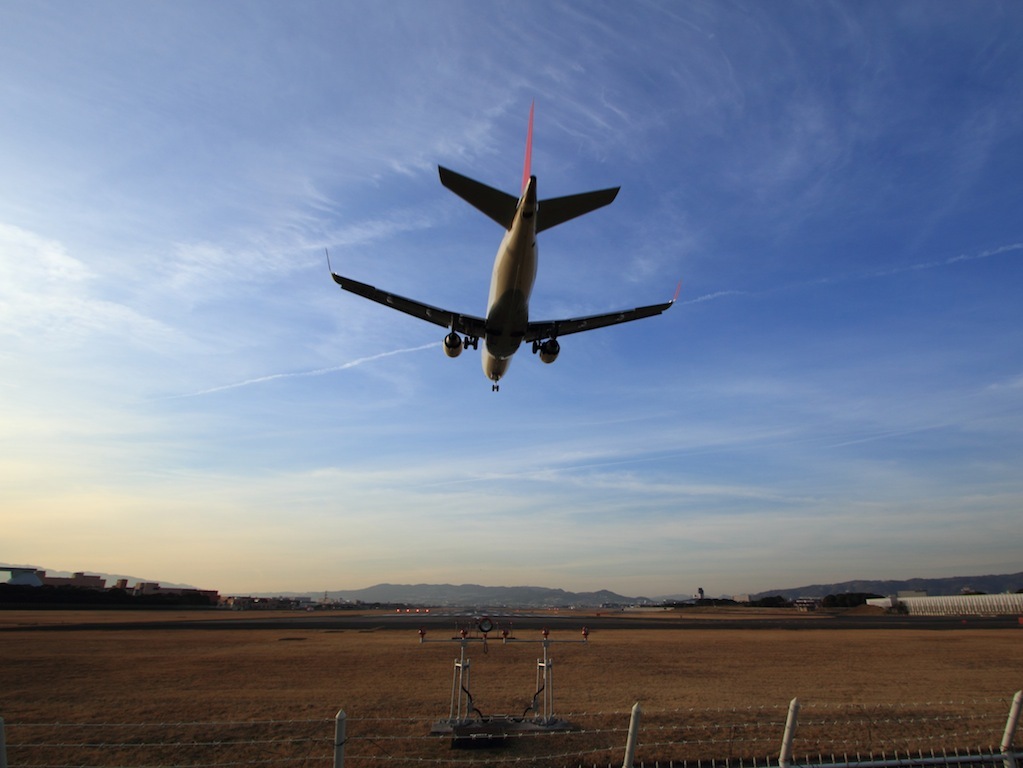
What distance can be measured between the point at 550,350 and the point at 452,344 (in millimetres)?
4661

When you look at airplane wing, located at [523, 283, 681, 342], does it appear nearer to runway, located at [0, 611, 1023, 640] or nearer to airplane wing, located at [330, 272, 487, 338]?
airplane wing, located at [330, 272, 487, 338]

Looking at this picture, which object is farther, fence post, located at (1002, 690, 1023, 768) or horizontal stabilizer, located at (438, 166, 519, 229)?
horizontal stabilizer, located at (438, 166, 519, 229)

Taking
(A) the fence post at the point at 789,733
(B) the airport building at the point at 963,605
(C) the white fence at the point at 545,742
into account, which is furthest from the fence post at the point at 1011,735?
(B) the airport building at the point at 963,605

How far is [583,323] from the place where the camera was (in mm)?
27781

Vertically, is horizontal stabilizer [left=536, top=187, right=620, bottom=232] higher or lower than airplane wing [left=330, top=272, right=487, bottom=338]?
higher

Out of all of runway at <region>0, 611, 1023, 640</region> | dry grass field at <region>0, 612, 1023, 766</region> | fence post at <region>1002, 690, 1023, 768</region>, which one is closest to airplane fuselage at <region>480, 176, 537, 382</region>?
dry grass field at <region>0, 612, 1023, 766</region>

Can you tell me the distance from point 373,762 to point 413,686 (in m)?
9.49

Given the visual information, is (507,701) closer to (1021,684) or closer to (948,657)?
(1021,684)

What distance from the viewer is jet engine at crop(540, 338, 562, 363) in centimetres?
2748

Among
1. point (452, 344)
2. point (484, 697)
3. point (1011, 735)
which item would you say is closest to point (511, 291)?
point (452, 344)

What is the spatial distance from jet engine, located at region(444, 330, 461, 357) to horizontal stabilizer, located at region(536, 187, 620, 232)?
6758mm

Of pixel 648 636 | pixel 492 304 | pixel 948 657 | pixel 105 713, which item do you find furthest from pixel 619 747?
pixel 648 636

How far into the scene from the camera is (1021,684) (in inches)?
847

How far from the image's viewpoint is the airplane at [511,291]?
2156cm
